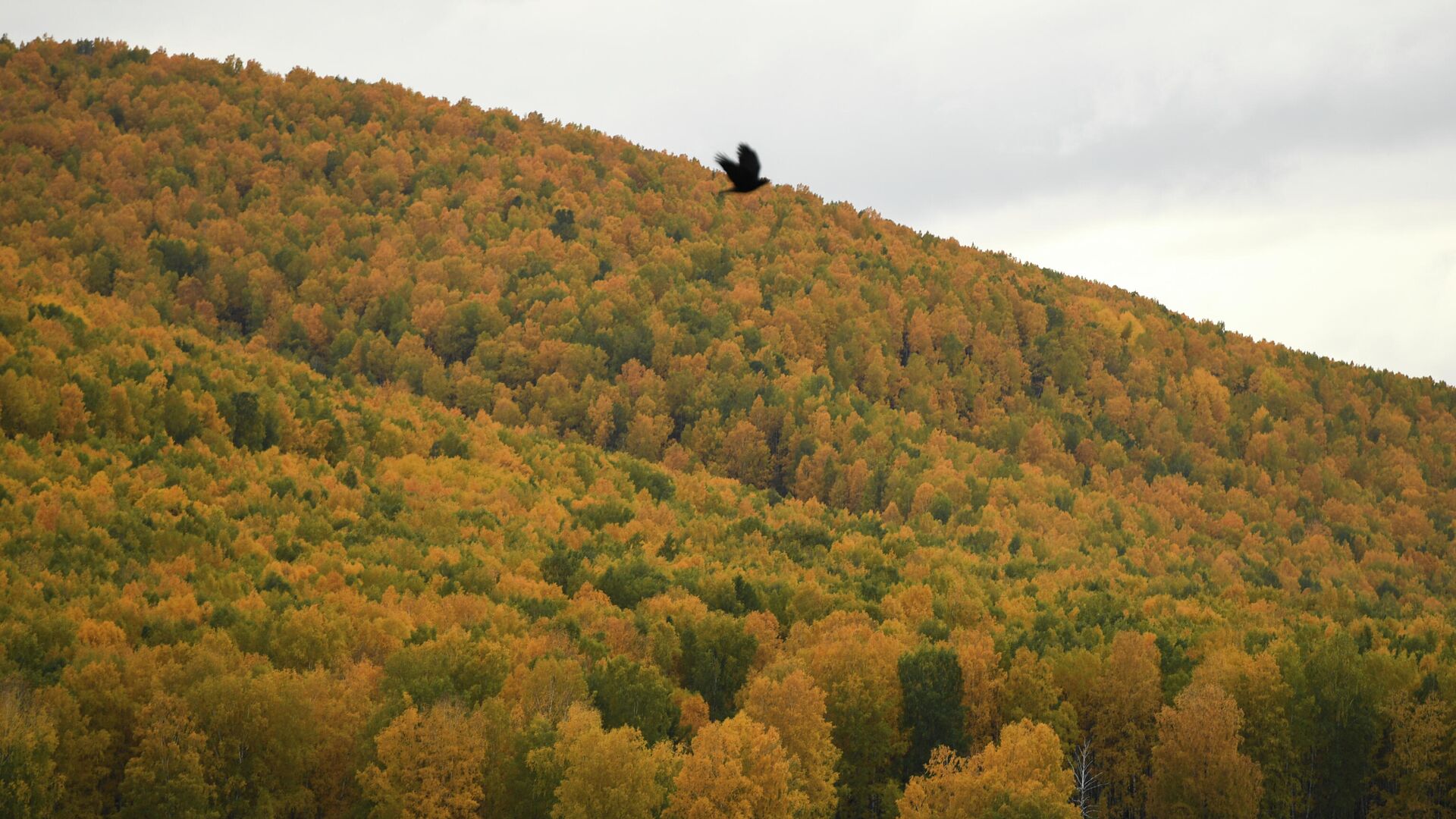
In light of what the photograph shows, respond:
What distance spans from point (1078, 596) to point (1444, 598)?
240 feet

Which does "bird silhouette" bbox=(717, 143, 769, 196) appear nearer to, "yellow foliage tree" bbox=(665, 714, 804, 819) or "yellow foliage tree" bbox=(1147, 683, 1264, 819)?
"yellow foliage tree" bbox=(665, 714, 804, 819)

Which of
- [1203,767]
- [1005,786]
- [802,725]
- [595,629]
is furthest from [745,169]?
[595,629]

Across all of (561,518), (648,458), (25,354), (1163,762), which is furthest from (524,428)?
(1163,762)

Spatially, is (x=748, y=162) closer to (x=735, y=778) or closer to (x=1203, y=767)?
(x=735, y=778)

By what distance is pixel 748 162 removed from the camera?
1232 inches

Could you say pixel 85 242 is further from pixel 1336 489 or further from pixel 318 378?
pixel 1336 489

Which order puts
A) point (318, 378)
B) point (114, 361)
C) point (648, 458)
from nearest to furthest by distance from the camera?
point (114, 361) < point (318, 378) < point (648, 458)

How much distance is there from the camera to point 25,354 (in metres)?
107

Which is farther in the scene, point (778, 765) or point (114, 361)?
point (114, 361)

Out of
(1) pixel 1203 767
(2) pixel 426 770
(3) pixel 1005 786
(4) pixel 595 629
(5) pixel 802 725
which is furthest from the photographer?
(4) pixel 595 629

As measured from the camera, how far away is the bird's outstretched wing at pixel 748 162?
102 ft

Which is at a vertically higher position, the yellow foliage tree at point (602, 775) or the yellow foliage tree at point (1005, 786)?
the yellow foliage tree at point (1005, 786)

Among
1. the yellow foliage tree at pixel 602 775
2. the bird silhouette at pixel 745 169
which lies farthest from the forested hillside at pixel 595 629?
the bird silhouette at pixel 745 169

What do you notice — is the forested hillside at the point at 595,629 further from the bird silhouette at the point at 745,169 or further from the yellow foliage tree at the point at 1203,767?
the bird silhouette at the point at 745,169
